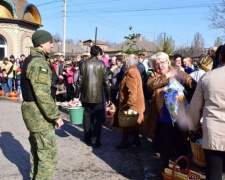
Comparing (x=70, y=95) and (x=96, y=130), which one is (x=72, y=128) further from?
(x=70, y=95)

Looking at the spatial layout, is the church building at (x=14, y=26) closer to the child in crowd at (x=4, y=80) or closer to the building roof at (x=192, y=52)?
the child in crowd at (x=4, y=80)

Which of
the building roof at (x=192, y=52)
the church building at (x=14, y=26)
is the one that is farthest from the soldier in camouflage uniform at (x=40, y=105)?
the building roof at (x=192, y=52)

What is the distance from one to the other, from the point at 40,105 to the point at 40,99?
8cm

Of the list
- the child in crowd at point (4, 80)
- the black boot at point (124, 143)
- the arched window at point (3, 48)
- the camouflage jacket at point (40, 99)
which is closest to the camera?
the camouflage jacket at point (40, 99)

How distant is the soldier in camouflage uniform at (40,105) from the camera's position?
11.4 ft

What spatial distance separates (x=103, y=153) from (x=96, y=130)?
0.61m

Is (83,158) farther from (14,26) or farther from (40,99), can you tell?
(14,26)

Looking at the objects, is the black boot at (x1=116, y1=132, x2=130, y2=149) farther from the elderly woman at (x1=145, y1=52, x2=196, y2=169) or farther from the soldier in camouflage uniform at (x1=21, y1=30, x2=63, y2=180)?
the soldier in camouflage uniform at (x1=21, y1=30, x2=63, y2=180)

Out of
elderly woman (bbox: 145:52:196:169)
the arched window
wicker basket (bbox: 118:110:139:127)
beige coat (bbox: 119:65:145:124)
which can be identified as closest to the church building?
the arched window

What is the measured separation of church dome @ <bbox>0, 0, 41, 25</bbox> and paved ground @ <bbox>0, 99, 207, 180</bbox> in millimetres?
14947

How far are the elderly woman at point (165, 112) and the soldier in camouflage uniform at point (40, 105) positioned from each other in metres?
1.45

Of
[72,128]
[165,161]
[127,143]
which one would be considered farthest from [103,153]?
[72,128]

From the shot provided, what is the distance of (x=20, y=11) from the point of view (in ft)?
67.7

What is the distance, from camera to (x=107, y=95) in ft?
20.7
